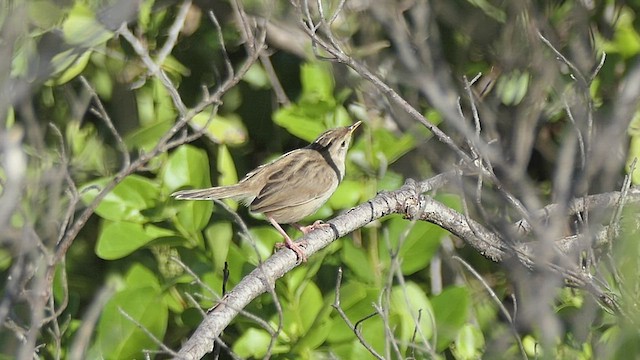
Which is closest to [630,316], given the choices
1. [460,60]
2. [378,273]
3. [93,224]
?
[378,273]

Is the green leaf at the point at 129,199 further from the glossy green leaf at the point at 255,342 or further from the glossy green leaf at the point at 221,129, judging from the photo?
the glossy green leaf at the point at 255,342

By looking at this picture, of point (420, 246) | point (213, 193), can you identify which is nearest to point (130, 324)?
point (213, 193)

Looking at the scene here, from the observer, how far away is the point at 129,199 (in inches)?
175

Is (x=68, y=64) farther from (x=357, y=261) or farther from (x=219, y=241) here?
(x=357, y=261)

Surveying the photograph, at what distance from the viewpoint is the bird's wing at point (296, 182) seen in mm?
4871

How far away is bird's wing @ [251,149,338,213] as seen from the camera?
4.87m

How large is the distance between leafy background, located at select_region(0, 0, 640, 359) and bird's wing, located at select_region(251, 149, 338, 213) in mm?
141

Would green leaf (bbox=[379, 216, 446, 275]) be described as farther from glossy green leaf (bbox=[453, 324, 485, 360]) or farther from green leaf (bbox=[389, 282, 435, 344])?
glossy green leaf (bbox=[453, 324, 485, 360])

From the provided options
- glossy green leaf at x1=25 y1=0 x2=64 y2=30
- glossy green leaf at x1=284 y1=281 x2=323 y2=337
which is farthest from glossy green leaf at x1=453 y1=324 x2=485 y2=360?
glossy green leaf at x1=25 y1=0 x2=64 y2=30

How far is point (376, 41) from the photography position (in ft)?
17.2

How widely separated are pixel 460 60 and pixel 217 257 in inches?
65.2

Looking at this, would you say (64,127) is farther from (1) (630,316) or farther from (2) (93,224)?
(1) (630,316)

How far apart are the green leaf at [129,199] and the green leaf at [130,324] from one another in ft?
1.06

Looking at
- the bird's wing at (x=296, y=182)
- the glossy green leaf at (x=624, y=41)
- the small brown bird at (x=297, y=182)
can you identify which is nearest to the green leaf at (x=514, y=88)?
the glossy green leaf at (x=624, y=41)
